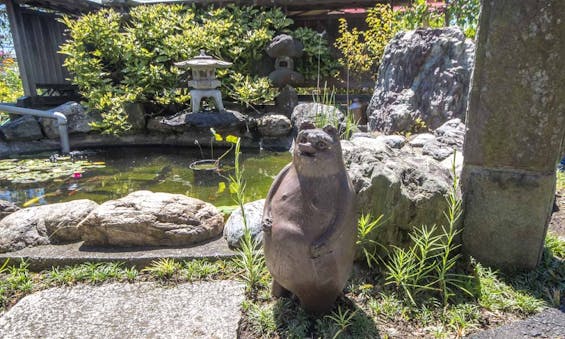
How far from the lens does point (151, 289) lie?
8.46 feet

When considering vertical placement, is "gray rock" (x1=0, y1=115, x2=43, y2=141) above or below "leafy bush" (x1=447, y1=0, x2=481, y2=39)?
below

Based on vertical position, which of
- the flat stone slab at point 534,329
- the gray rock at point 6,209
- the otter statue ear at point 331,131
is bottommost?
the flat stone slab at point 534,329

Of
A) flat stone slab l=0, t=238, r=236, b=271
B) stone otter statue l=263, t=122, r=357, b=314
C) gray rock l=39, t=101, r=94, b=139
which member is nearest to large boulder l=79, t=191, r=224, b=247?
flat stone slab l=0, t=238, r=236, b=271

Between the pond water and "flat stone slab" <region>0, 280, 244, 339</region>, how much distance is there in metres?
2.07

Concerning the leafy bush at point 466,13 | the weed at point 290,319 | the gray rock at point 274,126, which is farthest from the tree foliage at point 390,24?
the weed at point 290,319

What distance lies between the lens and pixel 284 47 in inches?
356

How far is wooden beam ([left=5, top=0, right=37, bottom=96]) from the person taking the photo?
28.5 ft

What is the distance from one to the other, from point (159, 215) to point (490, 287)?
2.59 meters

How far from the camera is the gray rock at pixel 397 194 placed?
248 centimetres

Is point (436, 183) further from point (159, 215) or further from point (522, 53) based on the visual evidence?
point (159, 215)

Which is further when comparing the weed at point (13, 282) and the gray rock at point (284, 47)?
the gray rock at point (284, 47)

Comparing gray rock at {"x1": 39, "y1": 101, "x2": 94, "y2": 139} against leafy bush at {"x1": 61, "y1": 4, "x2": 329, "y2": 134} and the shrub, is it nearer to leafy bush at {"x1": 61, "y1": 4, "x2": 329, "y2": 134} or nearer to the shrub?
leafy bush at {"x1": 61, "y1": 4, "x2": 329, "y2": 134}

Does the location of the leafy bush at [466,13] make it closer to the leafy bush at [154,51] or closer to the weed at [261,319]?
the leafy bush at [154,51]

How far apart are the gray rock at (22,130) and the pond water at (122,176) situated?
0.78m
